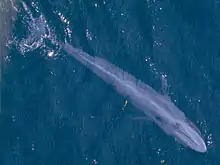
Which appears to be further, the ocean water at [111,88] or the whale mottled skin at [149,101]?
the ocean water at [111,88]

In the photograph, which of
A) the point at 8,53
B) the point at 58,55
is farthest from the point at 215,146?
the point at 8,53

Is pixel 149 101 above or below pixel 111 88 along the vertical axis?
below

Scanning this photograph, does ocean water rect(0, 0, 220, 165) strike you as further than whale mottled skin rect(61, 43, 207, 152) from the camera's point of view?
Yes

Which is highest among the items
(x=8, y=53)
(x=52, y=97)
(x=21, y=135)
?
(x=8, y=53)

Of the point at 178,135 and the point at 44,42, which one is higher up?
the point at 44,42

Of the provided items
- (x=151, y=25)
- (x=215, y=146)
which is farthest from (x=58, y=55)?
(x=215, y=146)

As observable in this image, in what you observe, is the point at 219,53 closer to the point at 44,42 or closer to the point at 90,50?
the point at 90,50

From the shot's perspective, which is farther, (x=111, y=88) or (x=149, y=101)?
(x=111, y=88)
